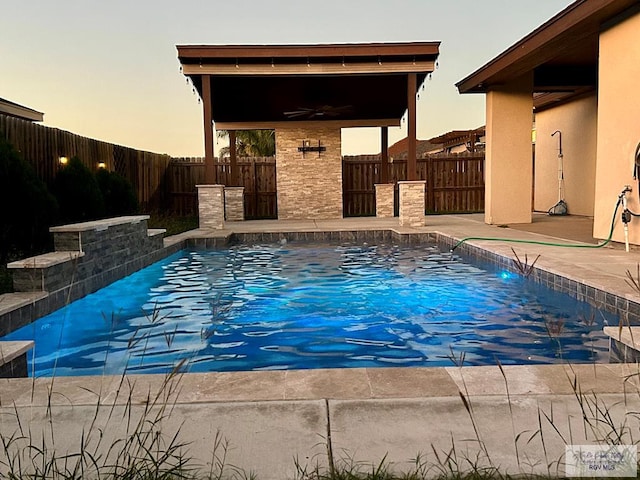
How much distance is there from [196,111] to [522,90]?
13.8 m

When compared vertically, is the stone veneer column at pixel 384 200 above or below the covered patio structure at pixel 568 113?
below

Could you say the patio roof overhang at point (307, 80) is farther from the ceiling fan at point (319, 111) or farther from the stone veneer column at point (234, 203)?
the stone veneer column at point (234, 203)

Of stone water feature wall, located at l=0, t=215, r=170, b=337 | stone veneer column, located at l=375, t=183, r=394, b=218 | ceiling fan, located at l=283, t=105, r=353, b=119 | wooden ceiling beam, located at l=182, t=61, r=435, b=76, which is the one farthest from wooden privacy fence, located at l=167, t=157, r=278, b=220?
stone water feature wall, located at l=0, t=215, r=170, b=337

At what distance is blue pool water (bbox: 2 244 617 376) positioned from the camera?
3.97 metres

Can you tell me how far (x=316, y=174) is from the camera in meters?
16.8

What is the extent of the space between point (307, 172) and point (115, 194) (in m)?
7.53

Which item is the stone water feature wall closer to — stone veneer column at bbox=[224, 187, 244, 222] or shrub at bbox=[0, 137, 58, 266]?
Result: shrub at bbox=[0, 137, 58, 266]

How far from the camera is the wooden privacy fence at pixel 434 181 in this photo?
59.2 feet

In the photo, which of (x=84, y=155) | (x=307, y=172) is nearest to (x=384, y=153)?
(x=307, y=172)

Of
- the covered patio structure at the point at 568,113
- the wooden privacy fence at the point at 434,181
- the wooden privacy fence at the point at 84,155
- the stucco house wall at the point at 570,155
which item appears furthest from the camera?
the wooden privacy fence at the point at 434,181

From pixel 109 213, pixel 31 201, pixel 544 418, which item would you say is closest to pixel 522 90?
pixel 109 213

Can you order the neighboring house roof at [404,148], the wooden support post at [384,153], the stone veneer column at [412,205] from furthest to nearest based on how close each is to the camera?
the neighboring house roof at [404,148] → the wooden support post at [384,153] → the stone veneer column at [412,205]

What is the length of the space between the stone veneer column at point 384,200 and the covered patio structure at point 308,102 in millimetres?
33

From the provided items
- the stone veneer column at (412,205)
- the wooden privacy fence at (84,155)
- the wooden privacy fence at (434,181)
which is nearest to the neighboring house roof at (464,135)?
the wooden privacy fence at (434,181)
